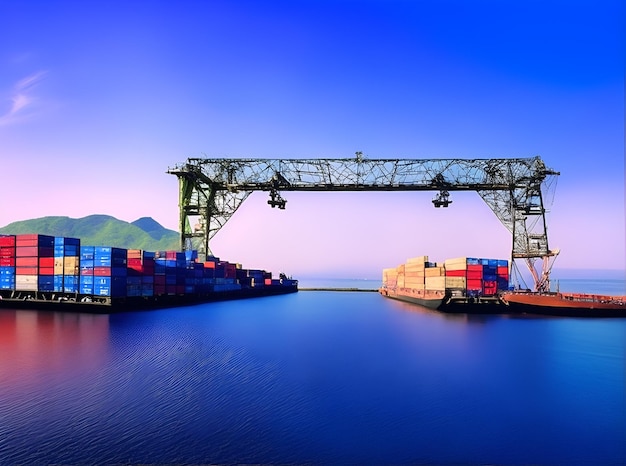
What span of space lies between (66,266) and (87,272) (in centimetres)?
265

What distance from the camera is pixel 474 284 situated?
45.2 meters

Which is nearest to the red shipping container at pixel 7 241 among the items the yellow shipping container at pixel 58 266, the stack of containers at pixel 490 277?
the yellow shipping container at pixel 58 266

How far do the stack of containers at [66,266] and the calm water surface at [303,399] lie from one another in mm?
11851

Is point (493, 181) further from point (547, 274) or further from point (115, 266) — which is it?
point (115, 266)

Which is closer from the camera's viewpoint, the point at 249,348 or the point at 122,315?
the point at 249,348

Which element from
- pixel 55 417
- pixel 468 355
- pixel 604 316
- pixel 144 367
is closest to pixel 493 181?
pixel 604 316

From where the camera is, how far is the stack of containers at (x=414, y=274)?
5590cm

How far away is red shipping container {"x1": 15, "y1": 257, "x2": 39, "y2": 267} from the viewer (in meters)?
40.2

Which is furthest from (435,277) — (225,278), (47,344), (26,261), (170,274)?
(26,261)

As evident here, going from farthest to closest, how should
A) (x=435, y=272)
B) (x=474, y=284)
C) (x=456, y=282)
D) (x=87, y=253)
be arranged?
(x=435, y=272) < (x=456, y=282) < (x=474, y=284) < (x=87, y=253)

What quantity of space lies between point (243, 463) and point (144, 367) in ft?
34.4

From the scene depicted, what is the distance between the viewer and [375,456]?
33.8ft

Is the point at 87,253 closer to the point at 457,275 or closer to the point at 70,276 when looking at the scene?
the point at 70,276

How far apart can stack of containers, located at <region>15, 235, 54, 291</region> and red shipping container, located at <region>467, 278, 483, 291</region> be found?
44.5m
